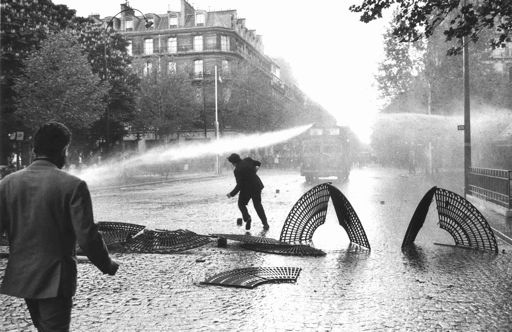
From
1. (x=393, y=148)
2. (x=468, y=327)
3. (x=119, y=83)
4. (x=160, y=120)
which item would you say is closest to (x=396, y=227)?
(x=468, y=327)

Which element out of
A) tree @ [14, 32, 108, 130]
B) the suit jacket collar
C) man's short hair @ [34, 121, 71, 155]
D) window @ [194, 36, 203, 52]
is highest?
window @ [194, 36, 203, 52]

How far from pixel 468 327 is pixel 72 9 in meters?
35.3

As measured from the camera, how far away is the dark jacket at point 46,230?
Answer: 3.01 m

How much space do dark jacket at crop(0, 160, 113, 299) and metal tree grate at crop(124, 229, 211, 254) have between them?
5.47 m

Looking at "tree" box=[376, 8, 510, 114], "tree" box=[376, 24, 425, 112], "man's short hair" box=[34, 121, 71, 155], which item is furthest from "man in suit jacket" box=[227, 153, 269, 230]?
"tree" box=[376, 24, 425, 112]

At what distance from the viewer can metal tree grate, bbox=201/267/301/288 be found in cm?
623

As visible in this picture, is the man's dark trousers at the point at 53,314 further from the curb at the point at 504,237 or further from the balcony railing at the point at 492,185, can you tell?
the balcony railing at the point at 492,185

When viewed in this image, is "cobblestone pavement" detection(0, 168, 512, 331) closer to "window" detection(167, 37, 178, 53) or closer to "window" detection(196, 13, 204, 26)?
"window" detection(167, 37, 178, 53)

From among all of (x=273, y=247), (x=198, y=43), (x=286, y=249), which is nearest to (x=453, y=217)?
(x=286, y=249)

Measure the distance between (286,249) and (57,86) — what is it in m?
23.5

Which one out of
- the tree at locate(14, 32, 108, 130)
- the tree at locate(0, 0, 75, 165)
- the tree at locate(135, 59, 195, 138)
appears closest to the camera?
the tree at locate(14, 32, 108, 130)

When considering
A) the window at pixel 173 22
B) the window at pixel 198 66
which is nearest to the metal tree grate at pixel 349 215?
the window at pixel 198 66

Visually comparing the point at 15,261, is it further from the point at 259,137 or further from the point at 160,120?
the point at 259,137

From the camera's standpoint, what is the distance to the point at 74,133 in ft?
110
